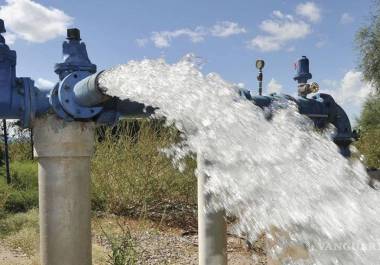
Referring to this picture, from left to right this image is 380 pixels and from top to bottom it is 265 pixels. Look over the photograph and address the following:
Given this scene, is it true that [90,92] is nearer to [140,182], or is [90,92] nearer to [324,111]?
[324,111]

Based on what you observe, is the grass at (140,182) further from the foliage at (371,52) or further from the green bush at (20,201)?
the foliage at (371,52)

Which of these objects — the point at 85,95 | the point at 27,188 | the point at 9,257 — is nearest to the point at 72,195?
the point at 85,95

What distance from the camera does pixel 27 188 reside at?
839cm

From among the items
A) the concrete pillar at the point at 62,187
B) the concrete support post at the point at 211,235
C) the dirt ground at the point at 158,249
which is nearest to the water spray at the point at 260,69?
the dirt ground at the point at 158,249

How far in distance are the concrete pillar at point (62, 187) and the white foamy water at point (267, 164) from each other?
449mm

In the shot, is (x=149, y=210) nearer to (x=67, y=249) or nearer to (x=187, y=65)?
(x=67, y=249)

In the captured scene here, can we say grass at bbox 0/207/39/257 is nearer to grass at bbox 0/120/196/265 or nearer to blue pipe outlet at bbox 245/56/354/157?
grass at bbox 0/120/196/265

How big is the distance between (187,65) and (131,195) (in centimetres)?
479

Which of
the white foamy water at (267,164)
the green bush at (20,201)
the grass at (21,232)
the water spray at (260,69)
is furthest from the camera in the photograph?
the water spray at (260,69)

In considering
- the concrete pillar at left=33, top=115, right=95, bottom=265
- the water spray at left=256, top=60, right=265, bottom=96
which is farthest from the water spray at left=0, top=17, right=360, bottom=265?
the water spray at left=256, top=60, right=265, bottom=96

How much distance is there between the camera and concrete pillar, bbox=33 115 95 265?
81.7 inches

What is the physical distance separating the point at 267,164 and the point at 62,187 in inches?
38.9

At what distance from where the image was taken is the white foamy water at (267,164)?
50.7 inches

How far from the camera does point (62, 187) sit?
2084 millimetres
